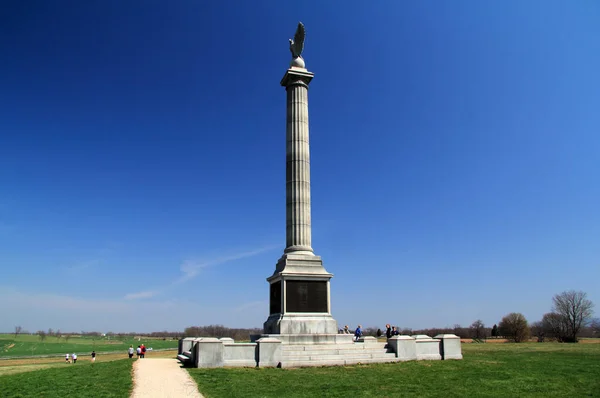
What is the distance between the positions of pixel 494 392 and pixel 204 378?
900cm

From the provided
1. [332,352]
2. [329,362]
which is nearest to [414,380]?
[329,362]

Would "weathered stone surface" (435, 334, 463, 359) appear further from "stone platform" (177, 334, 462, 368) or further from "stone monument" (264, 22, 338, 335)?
"stone monument" (264, 22, 338, 335)

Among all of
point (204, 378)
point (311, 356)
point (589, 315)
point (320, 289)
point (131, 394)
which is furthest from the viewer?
point (589, 315)

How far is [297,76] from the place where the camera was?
26.9m

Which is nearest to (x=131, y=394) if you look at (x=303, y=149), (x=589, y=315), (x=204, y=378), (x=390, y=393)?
(x=204, y=378)

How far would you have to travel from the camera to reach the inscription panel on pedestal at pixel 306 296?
22.4 metres

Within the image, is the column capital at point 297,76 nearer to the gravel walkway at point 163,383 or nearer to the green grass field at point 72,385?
the gravel walkway at point 163,383

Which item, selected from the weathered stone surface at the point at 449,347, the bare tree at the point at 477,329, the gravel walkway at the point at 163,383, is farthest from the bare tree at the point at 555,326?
the gravel walkway at the point at 163,383

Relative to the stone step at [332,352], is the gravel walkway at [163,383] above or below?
below

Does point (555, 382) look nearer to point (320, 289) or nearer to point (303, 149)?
point (320, 289)

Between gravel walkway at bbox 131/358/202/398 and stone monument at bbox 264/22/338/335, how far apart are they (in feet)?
19.5

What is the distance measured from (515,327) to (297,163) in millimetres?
42031

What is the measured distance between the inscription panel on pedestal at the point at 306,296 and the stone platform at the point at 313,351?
4.96ft

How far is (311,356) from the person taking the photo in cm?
1903
